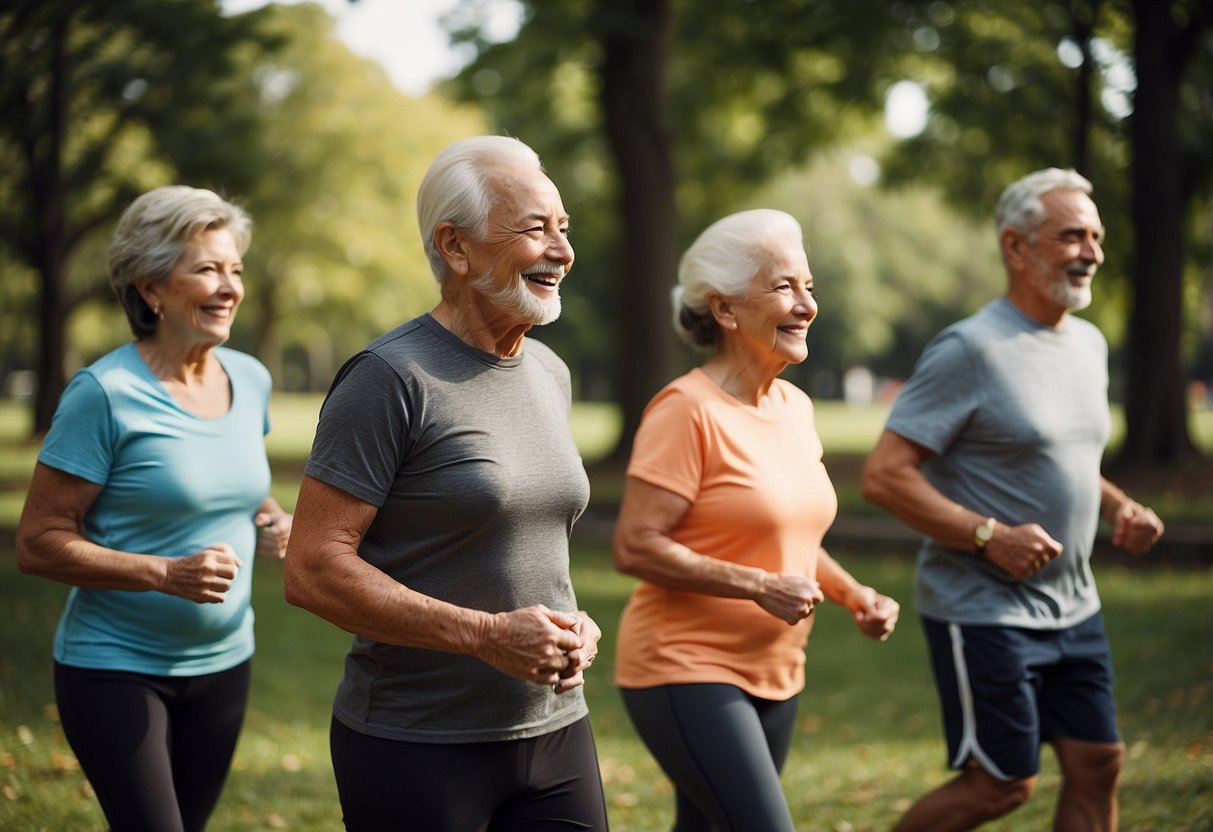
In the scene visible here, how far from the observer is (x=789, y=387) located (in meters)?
4.17

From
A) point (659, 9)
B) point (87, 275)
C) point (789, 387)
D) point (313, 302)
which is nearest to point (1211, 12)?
point (789, 387)

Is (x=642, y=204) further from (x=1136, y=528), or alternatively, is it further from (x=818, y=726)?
(x=1136, y=528)

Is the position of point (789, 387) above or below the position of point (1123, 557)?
above

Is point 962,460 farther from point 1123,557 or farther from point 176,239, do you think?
point 1123,557

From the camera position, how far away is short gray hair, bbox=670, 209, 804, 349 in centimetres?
385

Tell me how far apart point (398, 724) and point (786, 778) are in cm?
457

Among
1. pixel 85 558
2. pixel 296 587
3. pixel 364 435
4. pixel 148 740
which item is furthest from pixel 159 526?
pixel 364 435

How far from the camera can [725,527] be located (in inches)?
147

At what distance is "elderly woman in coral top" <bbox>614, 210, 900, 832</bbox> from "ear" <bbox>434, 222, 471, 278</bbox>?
951mm

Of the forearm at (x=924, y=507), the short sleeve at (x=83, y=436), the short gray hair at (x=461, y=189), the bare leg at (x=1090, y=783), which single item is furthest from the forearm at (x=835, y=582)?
the short sleeve at (x=83, y=436)

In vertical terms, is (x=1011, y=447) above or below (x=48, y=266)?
below

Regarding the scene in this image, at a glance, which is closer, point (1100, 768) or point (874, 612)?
point (874, 612)

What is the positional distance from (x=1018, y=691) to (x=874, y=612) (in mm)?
785

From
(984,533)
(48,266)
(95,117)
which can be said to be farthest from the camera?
(48,266)
